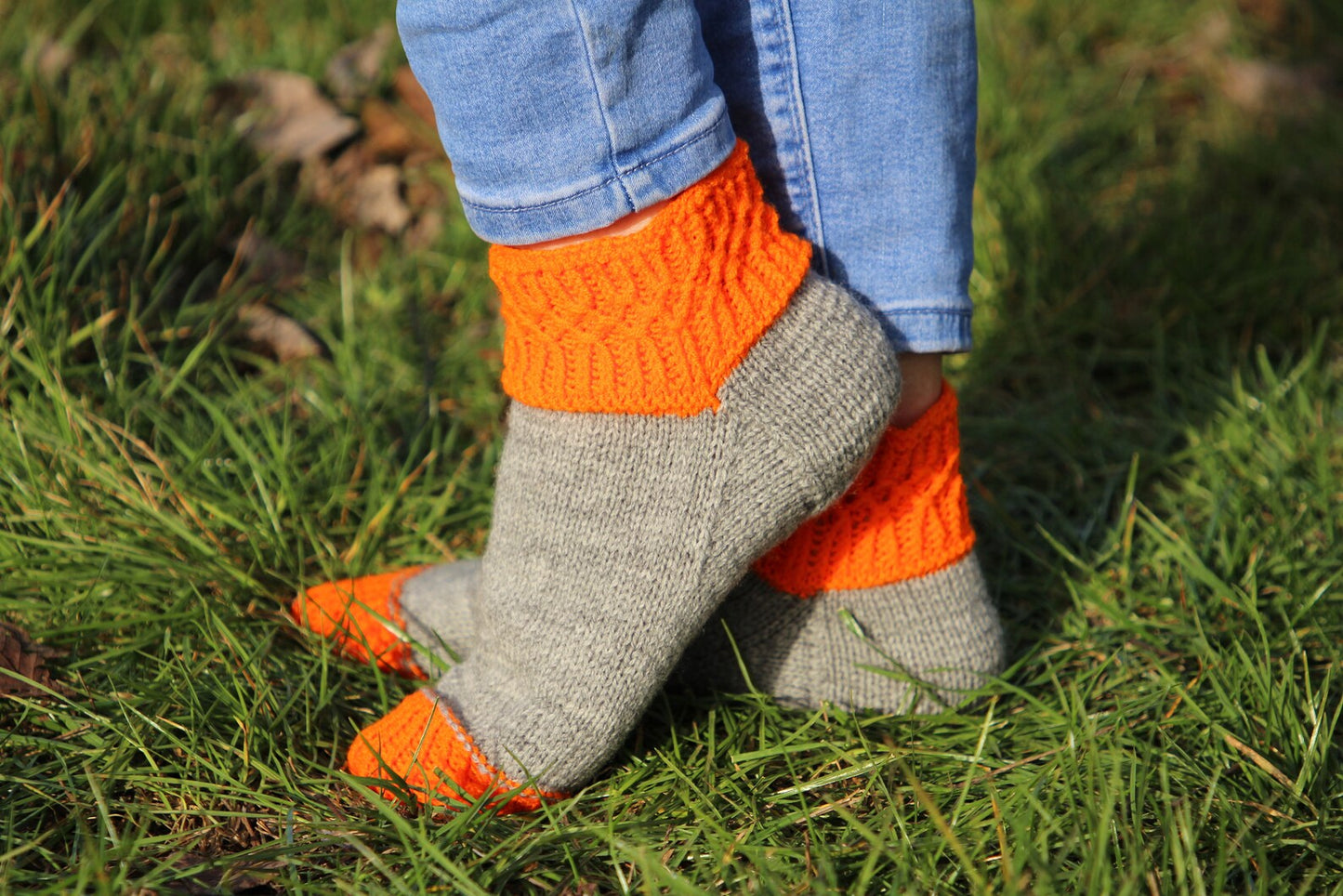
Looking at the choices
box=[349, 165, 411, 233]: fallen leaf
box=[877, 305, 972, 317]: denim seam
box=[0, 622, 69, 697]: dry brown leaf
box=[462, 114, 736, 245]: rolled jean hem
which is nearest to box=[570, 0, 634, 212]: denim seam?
box=[462, 114, 736, 245]: rolled jean hem

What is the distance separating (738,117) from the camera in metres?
0.94

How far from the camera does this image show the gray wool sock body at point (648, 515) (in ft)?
2.83

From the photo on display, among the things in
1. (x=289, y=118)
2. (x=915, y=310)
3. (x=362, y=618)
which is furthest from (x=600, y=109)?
(x=289, y=118)

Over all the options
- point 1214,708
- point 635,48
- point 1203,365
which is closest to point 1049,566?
point 1214,708

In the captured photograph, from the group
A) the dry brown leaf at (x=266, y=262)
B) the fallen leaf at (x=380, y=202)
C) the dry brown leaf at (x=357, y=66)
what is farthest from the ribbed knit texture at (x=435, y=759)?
the dry brown leaf at (x=357, y=66)

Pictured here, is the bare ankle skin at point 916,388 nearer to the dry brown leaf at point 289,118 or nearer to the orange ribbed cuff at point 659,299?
the orange ribbed cuff at point 659,299

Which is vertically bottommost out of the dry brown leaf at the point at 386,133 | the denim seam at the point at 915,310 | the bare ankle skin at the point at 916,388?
the bare ankle skin at the point at 916,388

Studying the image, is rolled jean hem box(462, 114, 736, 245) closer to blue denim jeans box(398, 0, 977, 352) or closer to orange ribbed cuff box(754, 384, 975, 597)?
blue denim jeans box(398, 0, 977, 352)

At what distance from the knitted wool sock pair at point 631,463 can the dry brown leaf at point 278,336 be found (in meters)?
0.70

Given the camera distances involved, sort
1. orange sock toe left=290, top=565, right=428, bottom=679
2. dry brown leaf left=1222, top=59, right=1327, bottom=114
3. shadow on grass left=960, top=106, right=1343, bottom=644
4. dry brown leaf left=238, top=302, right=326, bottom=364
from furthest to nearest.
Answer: dry brown leaf left=1222, top=59, right=1327, bottom=114
dry brown leaf left=238, top=302, right=326, bottom=364
shadow on grass left=960, top=106, right=1343, bottom=644
orange sock toe left=290, top=565, right=428, bottom=679

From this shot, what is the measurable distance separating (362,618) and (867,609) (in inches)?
19.5

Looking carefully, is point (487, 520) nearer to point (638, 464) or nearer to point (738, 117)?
point (638, 464)

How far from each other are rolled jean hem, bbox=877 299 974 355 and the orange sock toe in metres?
0.55

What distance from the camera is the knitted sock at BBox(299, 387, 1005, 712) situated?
1.01m
